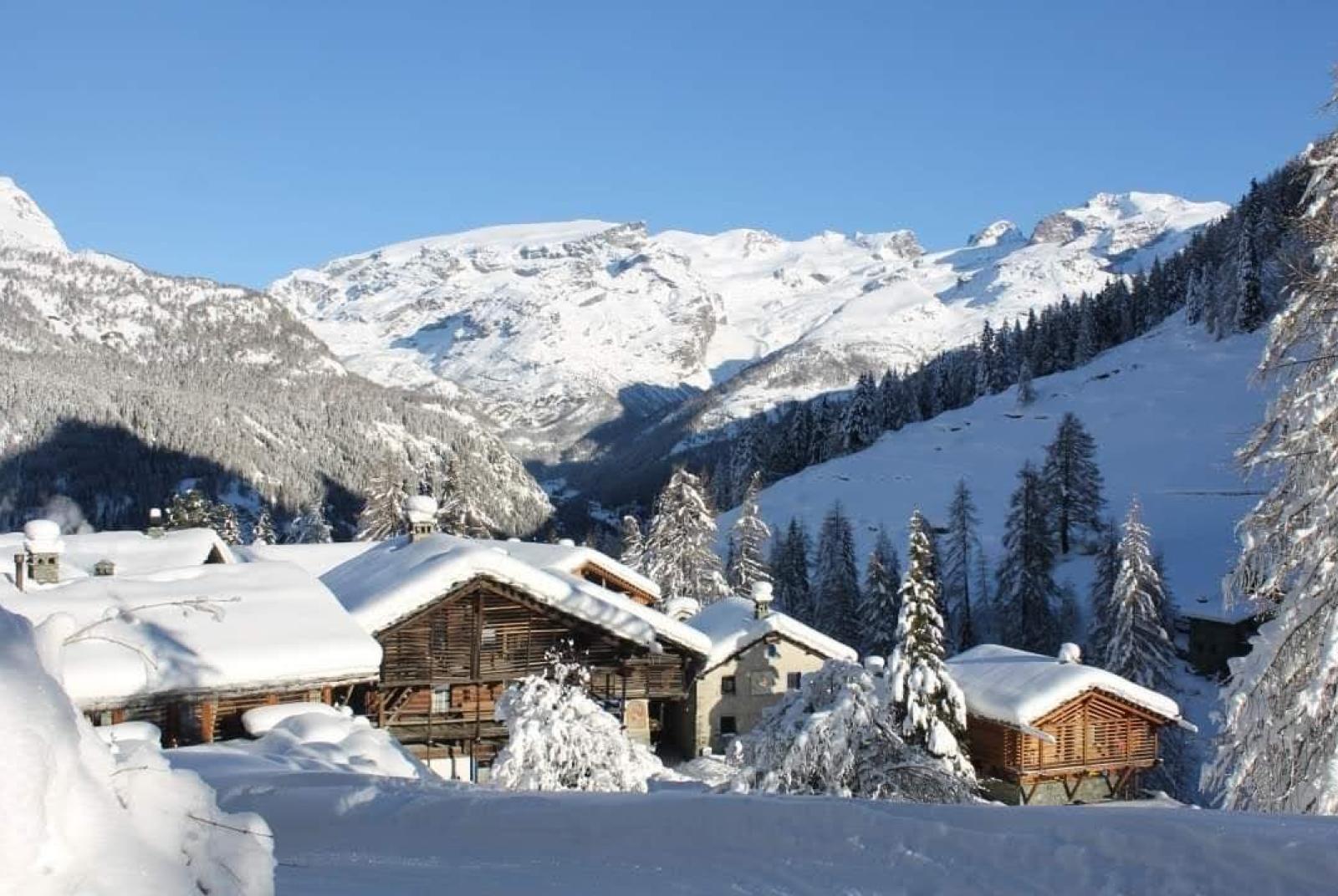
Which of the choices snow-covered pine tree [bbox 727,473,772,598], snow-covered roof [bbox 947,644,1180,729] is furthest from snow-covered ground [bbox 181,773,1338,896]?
snow-covered pine tree [bbox 727,473,772,598]

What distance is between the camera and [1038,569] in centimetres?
6550

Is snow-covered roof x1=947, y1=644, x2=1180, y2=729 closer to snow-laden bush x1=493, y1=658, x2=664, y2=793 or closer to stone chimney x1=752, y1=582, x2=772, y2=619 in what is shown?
stone chimney x1=752, y1=582, x2=772, y2=619

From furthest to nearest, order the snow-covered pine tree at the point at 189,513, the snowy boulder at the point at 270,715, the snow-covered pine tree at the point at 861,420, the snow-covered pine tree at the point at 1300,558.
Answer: the snow-covered pine tree at the point at 861,420
the snow-covered pine tree at the point at 189,513
the snowy boulder at the point at 270,715
the snow-covered pine tree at the point at 1300,558

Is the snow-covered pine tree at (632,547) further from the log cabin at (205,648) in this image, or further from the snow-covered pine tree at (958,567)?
the log cabin at (205,648)

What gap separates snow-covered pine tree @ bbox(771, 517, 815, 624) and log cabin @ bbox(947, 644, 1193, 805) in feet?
128

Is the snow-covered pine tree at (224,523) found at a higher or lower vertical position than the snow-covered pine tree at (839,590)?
higher

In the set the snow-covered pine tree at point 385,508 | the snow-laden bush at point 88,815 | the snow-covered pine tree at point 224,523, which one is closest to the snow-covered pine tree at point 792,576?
the snow-covered pine tree at point 385,508

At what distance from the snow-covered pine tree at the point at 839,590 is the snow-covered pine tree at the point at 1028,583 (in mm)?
10412

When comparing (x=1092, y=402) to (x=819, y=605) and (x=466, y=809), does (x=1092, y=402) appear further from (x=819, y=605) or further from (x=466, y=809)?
(x=466, y=809)

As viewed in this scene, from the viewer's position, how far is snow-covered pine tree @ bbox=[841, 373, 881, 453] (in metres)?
119

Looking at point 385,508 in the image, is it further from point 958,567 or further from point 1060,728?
point 1060,728

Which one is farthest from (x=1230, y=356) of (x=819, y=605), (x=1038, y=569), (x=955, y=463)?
(x=819, y=605)

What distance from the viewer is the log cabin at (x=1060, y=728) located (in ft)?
96.6

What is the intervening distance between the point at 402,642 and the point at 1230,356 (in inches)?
4354
